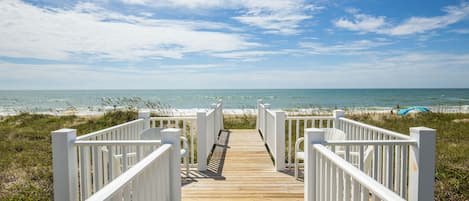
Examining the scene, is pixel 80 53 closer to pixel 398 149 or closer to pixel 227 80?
pixel 227 80

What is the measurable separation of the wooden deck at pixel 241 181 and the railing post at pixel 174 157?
1253 mm

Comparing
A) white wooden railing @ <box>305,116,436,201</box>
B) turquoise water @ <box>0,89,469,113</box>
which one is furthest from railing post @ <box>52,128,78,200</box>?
turquoise water @ <box>0,89,469,113</box>

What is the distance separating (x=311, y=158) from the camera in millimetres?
2367

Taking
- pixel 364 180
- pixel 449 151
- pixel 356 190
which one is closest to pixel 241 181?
pixel 356 190

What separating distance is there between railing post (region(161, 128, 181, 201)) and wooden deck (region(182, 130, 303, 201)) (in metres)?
1.25

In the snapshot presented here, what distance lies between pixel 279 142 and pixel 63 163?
10.3 ft

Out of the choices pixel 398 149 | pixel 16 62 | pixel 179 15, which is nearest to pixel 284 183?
pixel 398 149

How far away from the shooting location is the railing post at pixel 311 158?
2.34 m

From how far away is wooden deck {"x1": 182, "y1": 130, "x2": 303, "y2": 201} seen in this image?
3678mm

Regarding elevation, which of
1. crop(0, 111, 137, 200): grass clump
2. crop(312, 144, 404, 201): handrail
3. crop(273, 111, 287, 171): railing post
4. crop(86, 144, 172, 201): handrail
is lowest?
crop(0, 111, 137, 200): grass clump

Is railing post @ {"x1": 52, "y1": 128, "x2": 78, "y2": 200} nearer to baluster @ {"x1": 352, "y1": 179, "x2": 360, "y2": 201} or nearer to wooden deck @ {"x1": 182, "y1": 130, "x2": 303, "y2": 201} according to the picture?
wooden deck @ {"x1": 182, "y1": 130, "x2": 303, "y2": 201}

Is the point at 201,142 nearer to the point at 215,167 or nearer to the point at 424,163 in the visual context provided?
the point at 215,167

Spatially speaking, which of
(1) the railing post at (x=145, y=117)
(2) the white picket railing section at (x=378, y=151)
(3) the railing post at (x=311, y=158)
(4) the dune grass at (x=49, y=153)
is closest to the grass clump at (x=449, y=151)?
(4) the dune grass at (x=49, y=153)

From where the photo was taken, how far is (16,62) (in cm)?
5025
